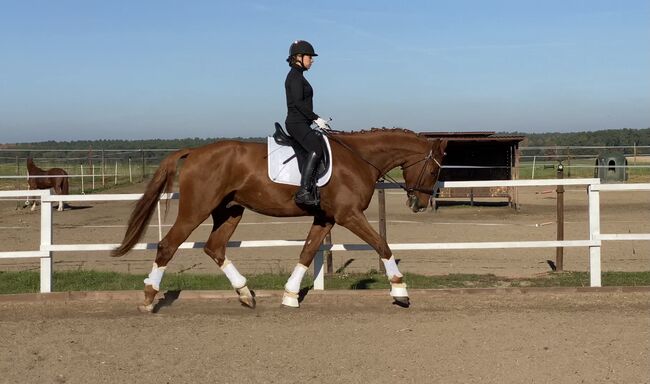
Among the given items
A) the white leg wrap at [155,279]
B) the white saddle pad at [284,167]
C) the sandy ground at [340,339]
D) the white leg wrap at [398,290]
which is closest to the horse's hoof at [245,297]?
the sandy ground at [340,339]

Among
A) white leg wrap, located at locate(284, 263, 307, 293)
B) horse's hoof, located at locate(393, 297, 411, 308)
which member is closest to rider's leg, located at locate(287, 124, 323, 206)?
white leg wrap, located at locate(284, 263, 307, 293)

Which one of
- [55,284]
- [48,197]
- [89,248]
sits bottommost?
[55,284]

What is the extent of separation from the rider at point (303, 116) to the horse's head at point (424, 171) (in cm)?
109

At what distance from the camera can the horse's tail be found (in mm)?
7148

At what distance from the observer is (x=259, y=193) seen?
276 inches

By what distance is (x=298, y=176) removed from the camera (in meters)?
6.94

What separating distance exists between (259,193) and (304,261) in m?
0.91

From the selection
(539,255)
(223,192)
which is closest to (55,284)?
(223,192)

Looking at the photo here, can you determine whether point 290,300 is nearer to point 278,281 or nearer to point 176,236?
point 176,236

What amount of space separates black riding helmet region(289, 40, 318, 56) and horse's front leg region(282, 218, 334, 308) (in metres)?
1.81

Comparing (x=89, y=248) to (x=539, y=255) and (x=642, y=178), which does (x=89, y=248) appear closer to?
(x=539, y=255)

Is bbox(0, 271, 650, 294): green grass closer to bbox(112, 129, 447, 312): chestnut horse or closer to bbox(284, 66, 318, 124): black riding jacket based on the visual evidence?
bbox(112, 129, 447, 312): chestnut horse

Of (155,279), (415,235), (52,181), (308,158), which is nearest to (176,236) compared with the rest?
(155,279)

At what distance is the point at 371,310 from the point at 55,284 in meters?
4.52
